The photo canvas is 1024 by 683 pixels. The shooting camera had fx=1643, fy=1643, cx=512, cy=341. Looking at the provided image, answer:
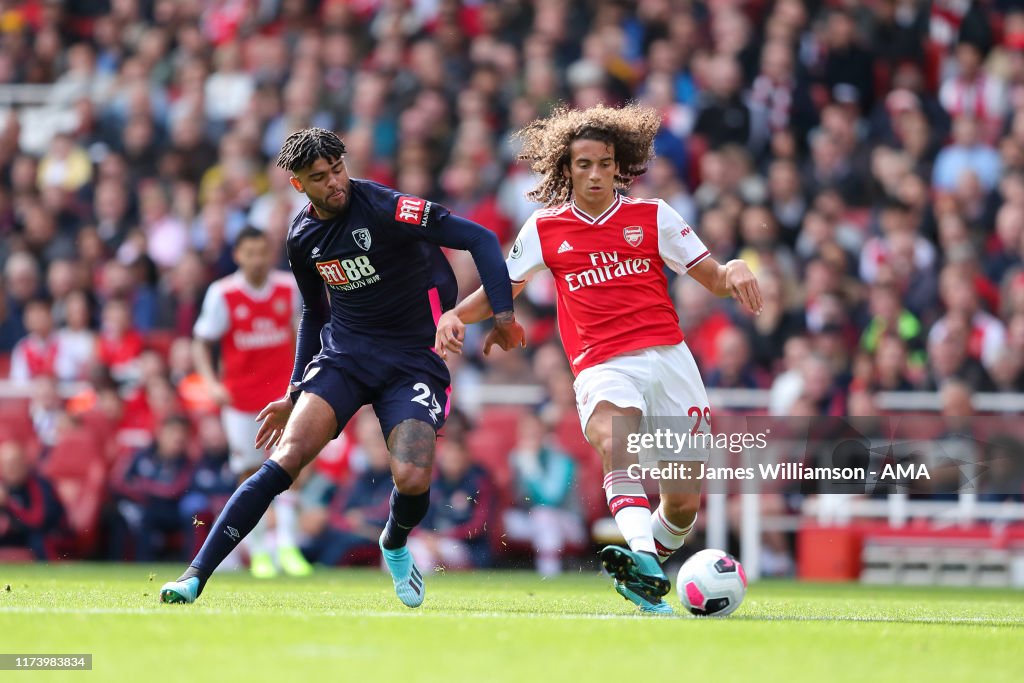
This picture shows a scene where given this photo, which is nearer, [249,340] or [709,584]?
[709,584]

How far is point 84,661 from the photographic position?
216 inches

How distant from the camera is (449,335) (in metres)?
7.43

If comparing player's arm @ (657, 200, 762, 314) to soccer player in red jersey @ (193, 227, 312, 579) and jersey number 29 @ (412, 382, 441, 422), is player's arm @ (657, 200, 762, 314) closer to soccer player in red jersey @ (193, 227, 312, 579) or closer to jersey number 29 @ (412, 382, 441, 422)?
jersey number 29 @ (412, 382, 441, 422)

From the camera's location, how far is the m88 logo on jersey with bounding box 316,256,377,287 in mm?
7891

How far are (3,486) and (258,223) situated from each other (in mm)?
3902

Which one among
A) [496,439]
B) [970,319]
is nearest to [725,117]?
[970,319]

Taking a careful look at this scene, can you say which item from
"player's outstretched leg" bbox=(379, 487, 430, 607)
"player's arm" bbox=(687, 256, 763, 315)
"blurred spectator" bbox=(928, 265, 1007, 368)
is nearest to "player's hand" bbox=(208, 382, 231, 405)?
"player's outstretched leg" bbox=(379, 487, 430, 607)

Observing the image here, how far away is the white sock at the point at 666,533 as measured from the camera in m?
8.36

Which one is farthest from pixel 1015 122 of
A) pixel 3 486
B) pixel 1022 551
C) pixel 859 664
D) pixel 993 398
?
pixel 859 664

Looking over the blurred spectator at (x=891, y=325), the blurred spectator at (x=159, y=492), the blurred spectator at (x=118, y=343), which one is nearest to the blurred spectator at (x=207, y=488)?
the blurred spectator at (x=159, y=492)

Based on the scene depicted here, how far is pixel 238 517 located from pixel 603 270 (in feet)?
7.17

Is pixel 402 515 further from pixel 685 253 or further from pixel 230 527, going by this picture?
pixel 685 253

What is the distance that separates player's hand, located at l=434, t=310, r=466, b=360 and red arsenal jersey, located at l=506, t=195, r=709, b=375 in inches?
35.6
